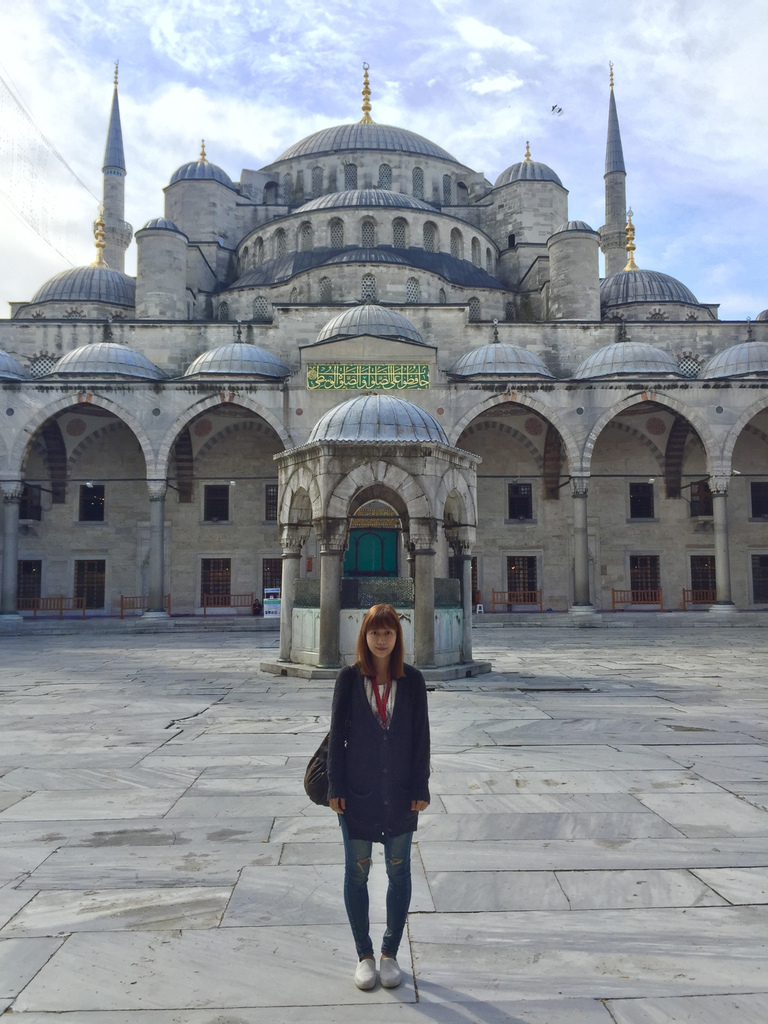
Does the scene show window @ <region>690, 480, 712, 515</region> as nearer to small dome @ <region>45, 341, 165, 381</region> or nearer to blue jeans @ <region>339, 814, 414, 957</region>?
small dome @ <region>45, 341, 165, 381</region>

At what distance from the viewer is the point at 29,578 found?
2430cm

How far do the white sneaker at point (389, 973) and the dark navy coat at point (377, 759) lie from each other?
0.37 metres

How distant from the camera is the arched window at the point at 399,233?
91.1 ft

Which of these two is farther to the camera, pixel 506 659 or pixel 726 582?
pixel 726 582

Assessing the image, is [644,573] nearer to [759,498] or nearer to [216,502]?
[759,498]

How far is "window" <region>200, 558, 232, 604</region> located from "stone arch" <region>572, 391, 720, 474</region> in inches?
423

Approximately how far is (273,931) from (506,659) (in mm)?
10215

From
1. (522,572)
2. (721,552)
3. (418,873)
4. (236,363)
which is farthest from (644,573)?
(418,873)

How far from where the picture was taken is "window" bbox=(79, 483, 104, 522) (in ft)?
80.9

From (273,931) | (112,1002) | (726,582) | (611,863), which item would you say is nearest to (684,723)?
(611,863)

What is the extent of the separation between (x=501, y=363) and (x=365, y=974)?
21044 mm

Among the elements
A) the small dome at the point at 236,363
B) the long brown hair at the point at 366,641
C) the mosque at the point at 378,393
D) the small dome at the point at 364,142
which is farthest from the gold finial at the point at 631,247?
the long brown hair at the point at 366,641

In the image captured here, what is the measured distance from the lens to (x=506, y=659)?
1280cm

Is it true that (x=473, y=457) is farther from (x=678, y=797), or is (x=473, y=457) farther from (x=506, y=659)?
(x=678, y=797)
